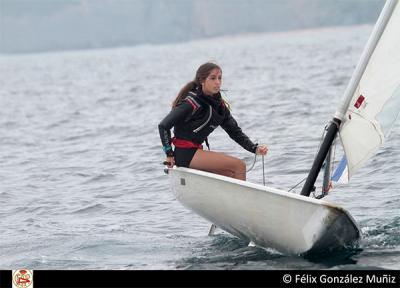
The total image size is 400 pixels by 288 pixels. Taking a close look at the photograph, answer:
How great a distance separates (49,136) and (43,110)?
9969 mm

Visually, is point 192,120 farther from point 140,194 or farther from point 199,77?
point 140,194

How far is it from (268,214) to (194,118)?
1.31 meters

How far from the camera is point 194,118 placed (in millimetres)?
7977

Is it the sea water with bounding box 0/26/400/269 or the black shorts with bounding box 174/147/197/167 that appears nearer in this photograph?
the sea water with bounding box 0/26/400/269

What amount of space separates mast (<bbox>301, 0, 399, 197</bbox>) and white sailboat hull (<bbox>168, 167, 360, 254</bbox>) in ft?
1.69

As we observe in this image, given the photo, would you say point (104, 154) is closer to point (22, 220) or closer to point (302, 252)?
point (22, 220)

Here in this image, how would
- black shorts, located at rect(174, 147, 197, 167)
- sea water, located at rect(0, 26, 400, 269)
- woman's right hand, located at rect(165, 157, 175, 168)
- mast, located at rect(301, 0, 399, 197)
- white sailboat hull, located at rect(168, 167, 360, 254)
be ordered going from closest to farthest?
1. white sailboat hull, located at rect(168, 167, 360, 254)
2. mast, located at rect(301, 0, 399, 197)
3. sea water, located at rect(0, 26, 400, 269)
4. woman's right hand, located at rect(165, 157, 175, 168)
5. black shorts, located at rect(174, 147, 197, 167)

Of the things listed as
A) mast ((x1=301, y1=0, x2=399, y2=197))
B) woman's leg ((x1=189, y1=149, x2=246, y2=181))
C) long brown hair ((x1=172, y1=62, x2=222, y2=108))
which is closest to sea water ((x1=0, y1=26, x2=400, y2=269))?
woman's leg ((x1=189, y1=149, x2=246, y2=181))

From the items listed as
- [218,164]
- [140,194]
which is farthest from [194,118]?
[140,194]

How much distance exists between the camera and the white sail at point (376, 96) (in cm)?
725

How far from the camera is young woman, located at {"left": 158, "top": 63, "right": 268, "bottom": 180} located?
7.87 meters

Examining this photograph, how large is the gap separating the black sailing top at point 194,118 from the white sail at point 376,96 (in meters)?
1.23

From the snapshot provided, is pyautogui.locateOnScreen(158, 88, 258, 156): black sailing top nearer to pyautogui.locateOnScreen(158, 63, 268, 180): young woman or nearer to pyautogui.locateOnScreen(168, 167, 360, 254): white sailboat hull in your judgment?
pyautogui.locateOnScreen(158, 63, 268, 180): young woman

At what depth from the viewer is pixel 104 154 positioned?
15.9m
